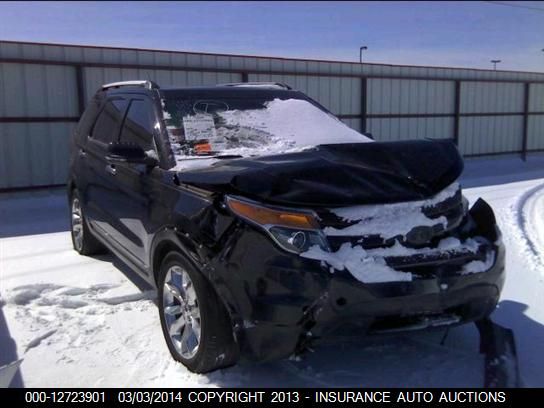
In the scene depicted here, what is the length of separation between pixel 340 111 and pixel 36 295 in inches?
384

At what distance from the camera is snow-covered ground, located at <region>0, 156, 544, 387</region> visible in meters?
3.09

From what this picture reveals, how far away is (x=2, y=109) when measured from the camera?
29.2 feet

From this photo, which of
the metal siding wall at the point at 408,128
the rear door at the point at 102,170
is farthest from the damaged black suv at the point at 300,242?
the metal siding wall at the point at 408,128

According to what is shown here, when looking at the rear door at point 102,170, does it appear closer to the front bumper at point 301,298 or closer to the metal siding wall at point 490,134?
the front bumper at point 301,298

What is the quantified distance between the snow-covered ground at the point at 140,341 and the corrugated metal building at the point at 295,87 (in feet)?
12.6

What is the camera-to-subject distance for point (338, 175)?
9.84ft

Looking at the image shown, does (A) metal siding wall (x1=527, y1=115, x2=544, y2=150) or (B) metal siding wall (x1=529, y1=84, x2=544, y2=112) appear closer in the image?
(B) metal siding wall (x1=529, y1=84, x2=544, y2=112)

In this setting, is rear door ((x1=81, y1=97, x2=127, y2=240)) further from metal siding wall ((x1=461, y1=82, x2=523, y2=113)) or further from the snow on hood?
metal siding wall ((x1=461, y1=82, x2=523, y2=113))

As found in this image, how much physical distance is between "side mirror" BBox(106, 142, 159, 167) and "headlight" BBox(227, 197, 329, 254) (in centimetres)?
112

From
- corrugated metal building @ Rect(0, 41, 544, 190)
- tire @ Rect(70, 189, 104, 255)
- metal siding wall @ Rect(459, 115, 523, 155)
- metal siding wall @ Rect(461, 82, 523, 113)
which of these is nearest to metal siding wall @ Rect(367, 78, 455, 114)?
corrugated metal building @ Rect(0, 41, 544, 190)

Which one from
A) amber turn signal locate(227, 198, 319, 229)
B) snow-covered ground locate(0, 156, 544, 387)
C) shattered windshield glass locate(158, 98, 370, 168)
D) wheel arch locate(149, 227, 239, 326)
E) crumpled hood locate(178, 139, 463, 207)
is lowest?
snow-covered ground locate(0, 156, 544, 387)

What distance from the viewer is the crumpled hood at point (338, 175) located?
113 inches

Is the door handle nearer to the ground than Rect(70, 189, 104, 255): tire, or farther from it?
farther from it

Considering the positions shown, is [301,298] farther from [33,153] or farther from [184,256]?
[33,153]
